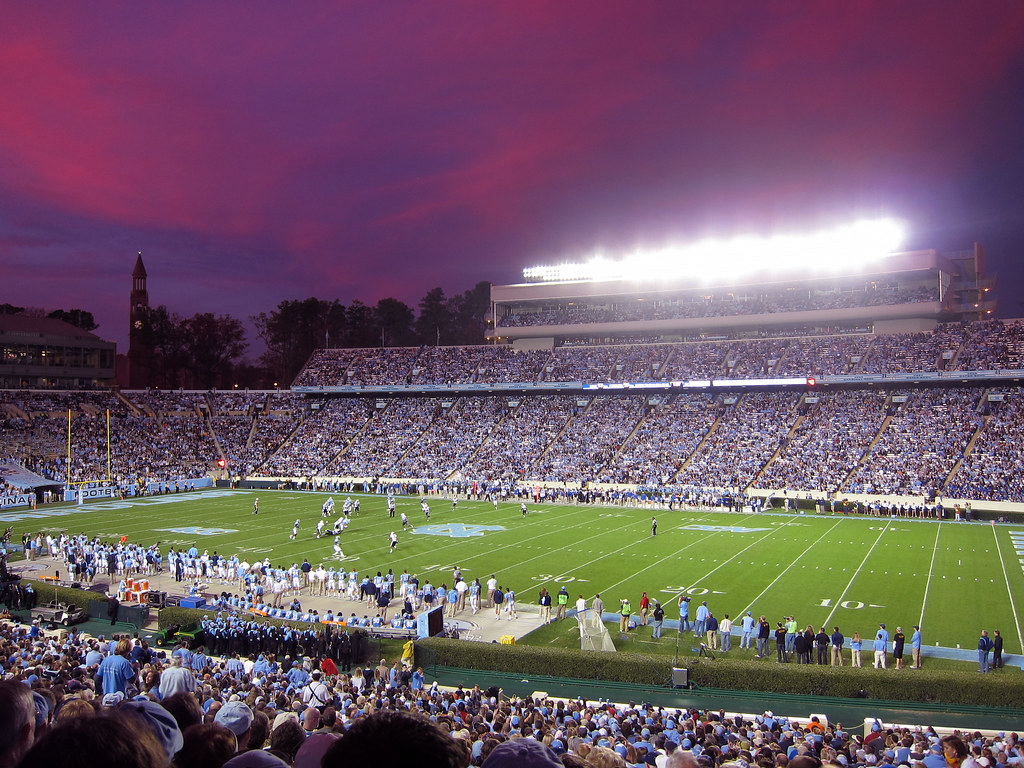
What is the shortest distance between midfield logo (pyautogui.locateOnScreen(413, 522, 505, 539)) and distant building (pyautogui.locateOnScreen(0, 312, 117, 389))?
1958 inches

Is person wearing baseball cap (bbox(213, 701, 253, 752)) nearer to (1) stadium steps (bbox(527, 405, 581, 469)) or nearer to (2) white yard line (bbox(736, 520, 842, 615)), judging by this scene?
(2) white yard line (bbox(736, 520, 842, 615))

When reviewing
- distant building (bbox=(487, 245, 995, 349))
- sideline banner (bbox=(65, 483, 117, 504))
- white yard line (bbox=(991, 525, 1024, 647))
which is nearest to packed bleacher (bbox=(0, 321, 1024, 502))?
sideline banner (bbox=(65, 483, 117, 504))

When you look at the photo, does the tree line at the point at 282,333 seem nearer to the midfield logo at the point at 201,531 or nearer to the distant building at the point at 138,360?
the distant building at the point at 138,360

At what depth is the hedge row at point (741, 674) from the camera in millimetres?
13766

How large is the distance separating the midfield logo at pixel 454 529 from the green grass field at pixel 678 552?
131mm

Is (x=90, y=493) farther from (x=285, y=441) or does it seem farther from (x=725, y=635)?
(x=725, y=635)

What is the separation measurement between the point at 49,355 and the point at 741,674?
72.8 metres

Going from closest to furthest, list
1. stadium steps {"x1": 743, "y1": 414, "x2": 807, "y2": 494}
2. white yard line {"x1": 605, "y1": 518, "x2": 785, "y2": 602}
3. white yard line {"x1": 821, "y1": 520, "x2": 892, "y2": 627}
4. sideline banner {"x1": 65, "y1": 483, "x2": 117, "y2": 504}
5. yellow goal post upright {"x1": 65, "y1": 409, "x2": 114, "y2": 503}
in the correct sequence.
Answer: white yard line {"x1": 821, "y1": 520, "x2": 892, "y2": 627} → white yard line {"x1": 605, "y1": 518, "x2": 785, "y2": 602} → stadium steps {"x1": 743, "y1": 414, "x2": 807, "y2": 494} → sideline banner {"x1": 65, "y1": 483, "x2": 117, "y2": 504} → yellow goal post upright {"x1": 65, "y1": 409, "x2": 114, "y2": 503}

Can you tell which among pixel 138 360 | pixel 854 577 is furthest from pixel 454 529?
pixel 138 360

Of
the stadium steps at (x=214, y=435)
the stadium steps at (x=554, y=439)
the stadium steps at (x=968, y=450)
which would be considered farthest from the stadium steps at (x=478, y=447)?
the stadium steps at (x=968, y=450)

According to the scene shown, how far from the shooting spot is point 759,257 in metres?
61.0

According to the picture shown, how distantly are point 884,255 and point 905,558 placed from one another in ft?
118

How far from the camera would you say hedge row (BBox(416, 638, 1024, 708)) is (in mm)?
13766

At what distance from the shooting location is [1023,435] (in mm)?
41938
